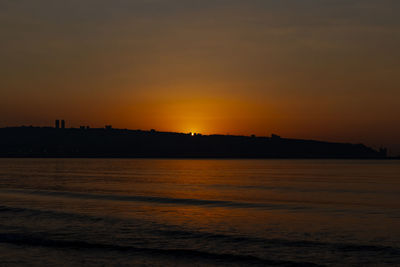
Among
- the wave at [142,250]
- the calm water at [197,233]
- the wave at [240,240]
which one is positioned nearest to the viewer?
the wave at [142,250]

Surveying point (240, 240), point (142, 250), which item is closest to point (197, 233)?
point (240, 240)

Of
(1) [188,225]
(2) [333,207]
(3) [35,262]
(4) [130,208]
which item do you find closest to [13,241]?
(3) [35,262]

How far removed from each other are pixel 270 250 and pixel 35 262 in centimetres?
1079

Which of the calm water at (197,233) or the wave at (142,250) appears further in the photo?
the calm water at (197,233)

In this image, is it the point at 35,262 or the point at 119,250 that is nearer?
the point at 35,262

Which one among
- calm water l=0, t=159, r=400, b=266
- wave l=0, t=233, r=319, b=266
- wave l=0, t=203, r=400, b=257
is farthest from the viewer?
wave l=0, t=203, r=400, b=257

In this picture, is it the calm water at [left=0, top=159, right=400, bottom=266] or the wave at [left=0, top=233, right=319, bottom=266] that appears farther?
the calm water at [left=0, top=159, right=400, bottom=266]

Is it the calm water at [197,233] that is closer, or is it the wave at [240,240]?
the calm water at [197,233]

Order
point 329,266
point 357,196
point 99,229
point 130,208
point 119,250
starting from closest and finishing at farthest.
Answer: point 329,266 → point 119,250 → point 99,229 → point 130,208 → point 357,196

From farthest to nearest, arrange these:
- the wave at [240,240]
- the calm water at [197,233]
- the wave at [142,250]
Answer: the wave at [240,240] → the calm water at [197,233] → the wave at [142,250]

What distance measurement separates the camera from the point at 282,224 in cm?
3459

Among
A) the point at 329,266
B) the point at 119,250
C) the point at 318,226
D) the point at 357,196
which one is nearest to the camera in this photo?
the point at 329,266

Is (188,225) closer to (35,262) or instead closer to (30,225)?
(30,225)

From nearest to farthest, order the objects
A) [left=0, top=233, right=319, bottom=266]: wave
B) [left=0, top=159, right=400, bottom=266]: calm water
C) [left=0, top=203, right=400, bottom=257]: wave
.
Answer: [left=0, top=233, right=319, bottom=266]: wave → [left=0, top=159, right=400, bottom=266]: calm water → [left=0, top=203, right=400, bottom=257]: wave
